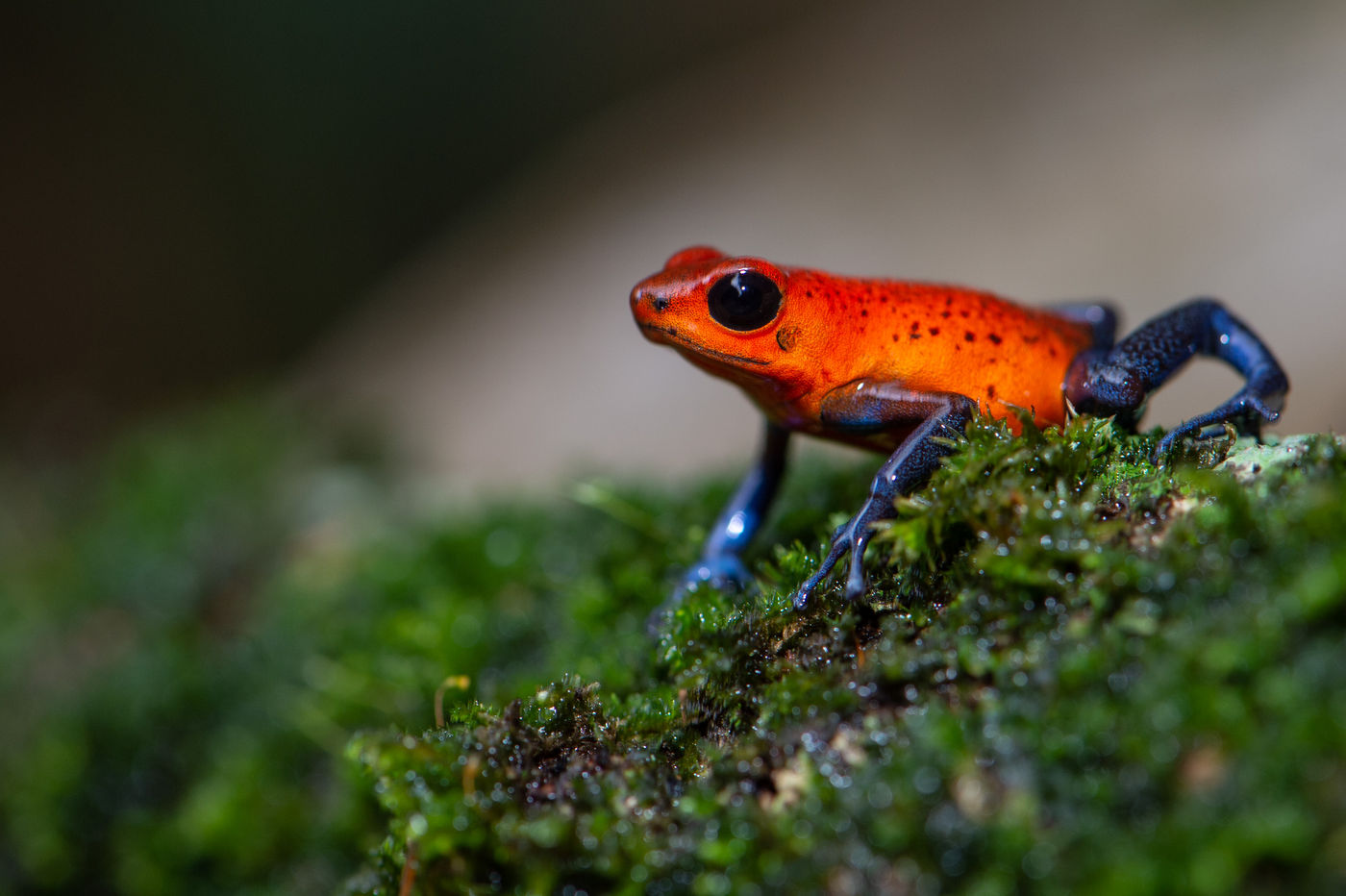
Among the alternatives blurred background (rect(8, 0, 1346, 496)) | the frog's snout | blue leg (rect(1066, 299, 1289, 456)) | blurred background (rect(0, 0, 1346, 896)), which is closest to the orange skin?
the frog's snout

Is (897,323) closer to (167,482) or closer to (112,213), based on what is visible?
(167,482)

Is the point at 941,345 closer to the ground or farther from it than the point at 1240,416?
farther from it

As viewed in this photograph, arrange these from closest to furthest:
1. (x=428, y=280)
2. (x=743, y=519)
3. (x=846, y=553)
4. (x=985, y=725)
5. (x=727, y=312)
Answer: (x=985, y=725)
(x=846, y=553)
(x=727, y=312)
(x=743, y=519)
(x=428, y=280)

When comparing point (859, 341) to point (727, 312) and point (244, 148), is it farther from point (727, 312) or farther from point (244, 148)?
point (244, 148)

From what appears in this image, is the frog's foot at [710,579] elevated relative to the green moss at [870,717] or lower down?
elevated

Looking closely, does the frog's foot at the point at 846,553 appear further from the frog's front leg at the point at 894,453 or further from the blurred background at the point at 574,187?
the blurred background at the point at 574,187

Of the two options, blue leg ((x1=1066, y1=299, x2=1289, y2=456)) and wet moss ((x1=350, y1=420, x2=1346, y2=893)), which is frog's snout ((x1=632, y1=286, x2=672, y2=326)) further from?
blue leg ((x1=1066, y1=299, x2=1289, y2=456))

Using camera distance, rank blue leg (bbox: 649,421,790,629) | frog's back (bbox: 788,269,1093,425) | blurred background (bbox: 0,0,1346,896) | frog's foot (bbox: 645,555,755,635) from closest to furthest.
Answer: frog's back (bbox: 788,269,1093,425) → frog's foot (bbox: 645,555,755,635) → blue leg (bbox: 649,421,790,629) → blurred background (bbox: 0,0,1346,896)

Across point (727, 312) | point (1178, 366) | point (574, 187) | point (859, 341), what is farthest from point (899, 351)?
point (574, 187)

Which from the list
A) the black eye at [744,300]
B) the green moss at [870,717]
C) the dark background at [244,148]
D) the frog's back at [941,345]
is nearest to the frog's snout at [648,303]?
the black eye at [744,300]
